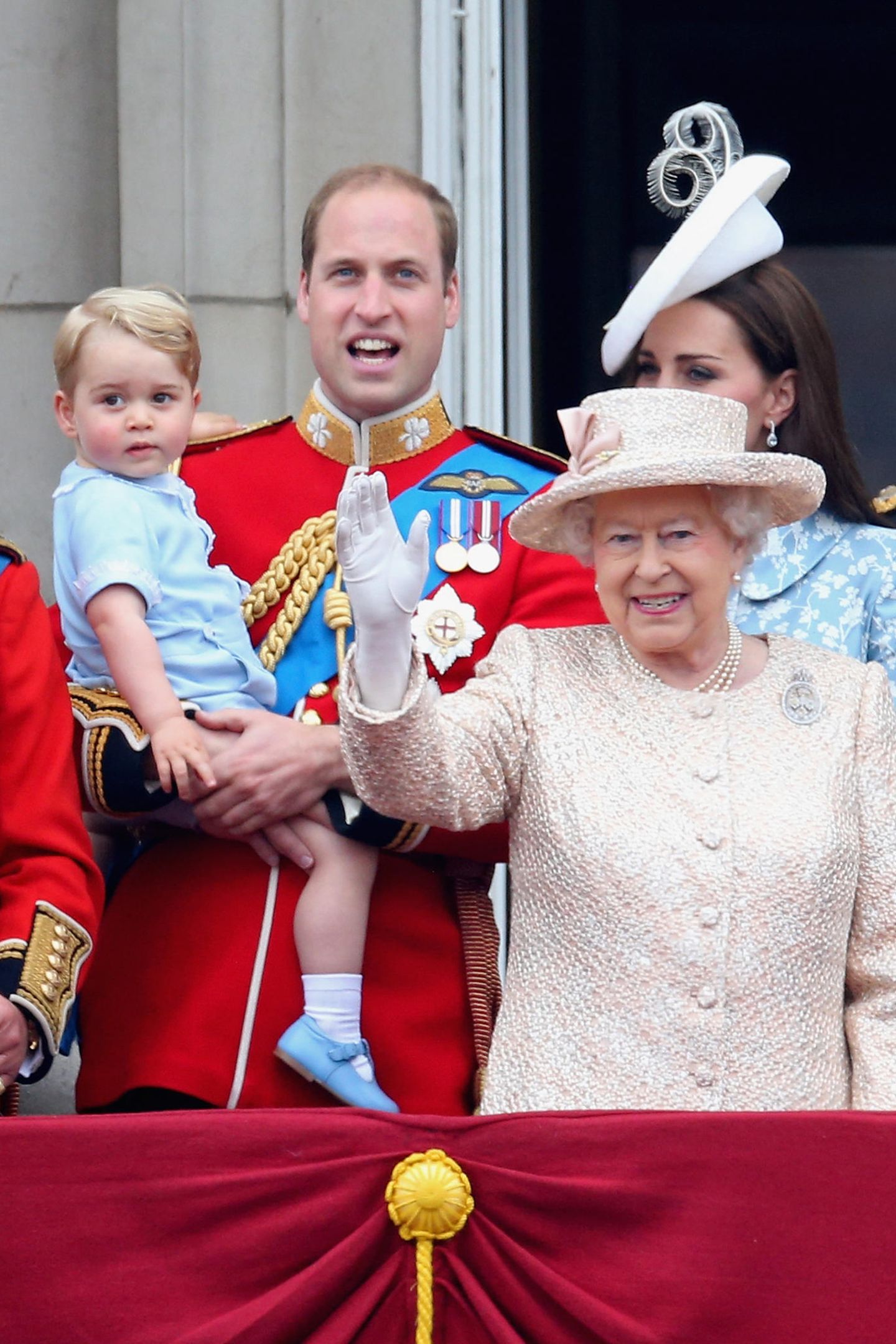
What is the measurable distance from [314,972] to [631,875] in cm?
53

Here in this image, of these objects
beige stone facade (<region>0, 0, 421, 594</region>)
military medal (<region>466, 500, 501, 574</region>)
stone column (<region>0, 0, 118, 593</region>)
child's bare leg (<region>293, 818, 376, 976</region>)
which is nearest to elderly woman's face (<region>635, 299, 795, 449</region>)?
military medal (<region>466, 500, 501, 574</region>)

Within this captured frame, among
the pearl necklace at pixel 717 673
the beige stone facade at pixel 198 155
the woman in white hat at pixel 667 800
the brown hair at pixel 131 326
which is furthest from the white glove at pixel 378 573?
the beige stone facade at pixel 198 155

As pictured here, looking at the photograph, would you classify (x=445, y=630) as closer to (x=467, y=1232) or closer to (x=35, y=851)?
(x=35, y=851)

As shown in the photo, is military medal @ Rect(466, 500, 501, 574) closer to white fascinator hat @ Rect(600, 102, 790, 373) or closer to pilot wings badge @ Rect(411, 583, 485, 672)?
pilot wings badge @ Rect(411, 583, 485, 672)

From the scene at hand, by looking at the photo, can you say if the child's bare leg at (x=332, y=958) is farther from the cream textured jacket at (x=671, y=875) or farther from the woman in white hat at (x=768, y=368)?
the woman in white hat at (x=768, y=368)

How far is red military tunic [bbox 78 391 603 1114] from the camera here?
3.05m

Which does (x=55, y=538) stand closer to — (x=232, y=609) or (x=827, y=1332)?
→ (x=232, y=609)

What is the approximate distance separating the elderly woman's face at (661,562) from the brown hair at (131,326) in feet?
2.35

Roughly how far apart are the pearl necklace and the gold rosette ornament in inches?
27.0

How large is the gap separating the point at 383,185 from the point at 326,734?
794 millimetres

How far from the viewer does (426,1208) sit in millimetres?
2428

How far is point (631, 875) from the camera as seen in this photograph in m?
2.70

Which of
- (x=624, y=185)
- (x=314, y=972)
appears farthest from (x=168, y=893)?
(x=624, y=185)

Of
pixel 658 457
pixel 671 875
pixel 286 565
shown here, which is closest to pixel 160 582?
pixel 286 565
